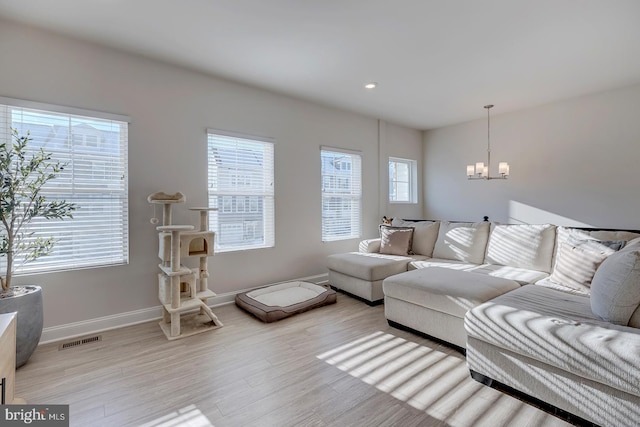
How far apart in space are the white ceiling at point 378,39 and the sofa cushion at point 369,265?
2.21 meters

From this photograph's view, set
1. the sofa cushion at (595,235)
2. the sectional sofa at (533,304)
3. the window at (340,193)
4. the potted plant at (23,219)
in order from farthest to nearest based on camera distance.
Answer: the window at (340,193), the sofa cushion at (595,235), the potted plant at (23,219), the sectional sofa at (533,304)

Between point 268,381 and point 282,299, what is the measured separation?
4.69ft

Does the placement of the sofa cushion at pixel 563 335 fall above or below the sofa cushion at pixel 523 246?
below

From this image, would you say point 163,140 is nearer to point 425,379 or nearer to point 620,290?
point 425,379

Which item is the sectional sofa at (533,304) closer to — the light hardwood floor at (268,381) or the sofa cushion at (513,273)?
the sofa cushion at (513,273)

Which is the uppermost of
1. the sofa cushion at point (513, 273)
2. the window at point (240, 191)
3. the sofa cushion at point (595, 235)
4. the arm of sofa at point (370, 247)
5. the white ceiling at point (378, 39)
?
the white ceiling at point (378, 39)

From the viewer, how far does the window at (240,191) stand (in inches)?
135

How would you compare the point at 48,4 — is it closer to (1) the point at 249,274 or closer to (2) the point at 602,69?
(1) the point at 249,274

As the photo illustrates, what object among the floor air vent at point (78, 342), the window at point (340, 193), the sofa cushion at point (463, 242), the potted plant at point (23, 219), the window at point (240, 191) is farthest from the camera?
the window at point (340, 193)

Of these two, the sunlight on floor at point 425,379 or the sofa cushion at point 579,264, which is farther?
the sofa cushion at point 579,264

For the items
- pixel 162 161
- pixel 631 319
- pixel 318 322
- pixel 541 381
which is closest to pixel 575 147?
pixel 631 319

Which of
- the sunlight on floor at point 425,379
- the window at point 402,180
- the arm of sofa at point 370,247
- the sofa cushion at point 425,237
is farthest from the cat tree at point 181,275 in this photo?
the window at point 402,180

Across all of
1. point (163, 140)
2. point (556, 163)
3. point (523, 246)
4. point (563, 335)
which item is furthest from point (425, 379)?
point (556, 163)

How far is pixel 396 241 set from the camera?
4051 millimetres
